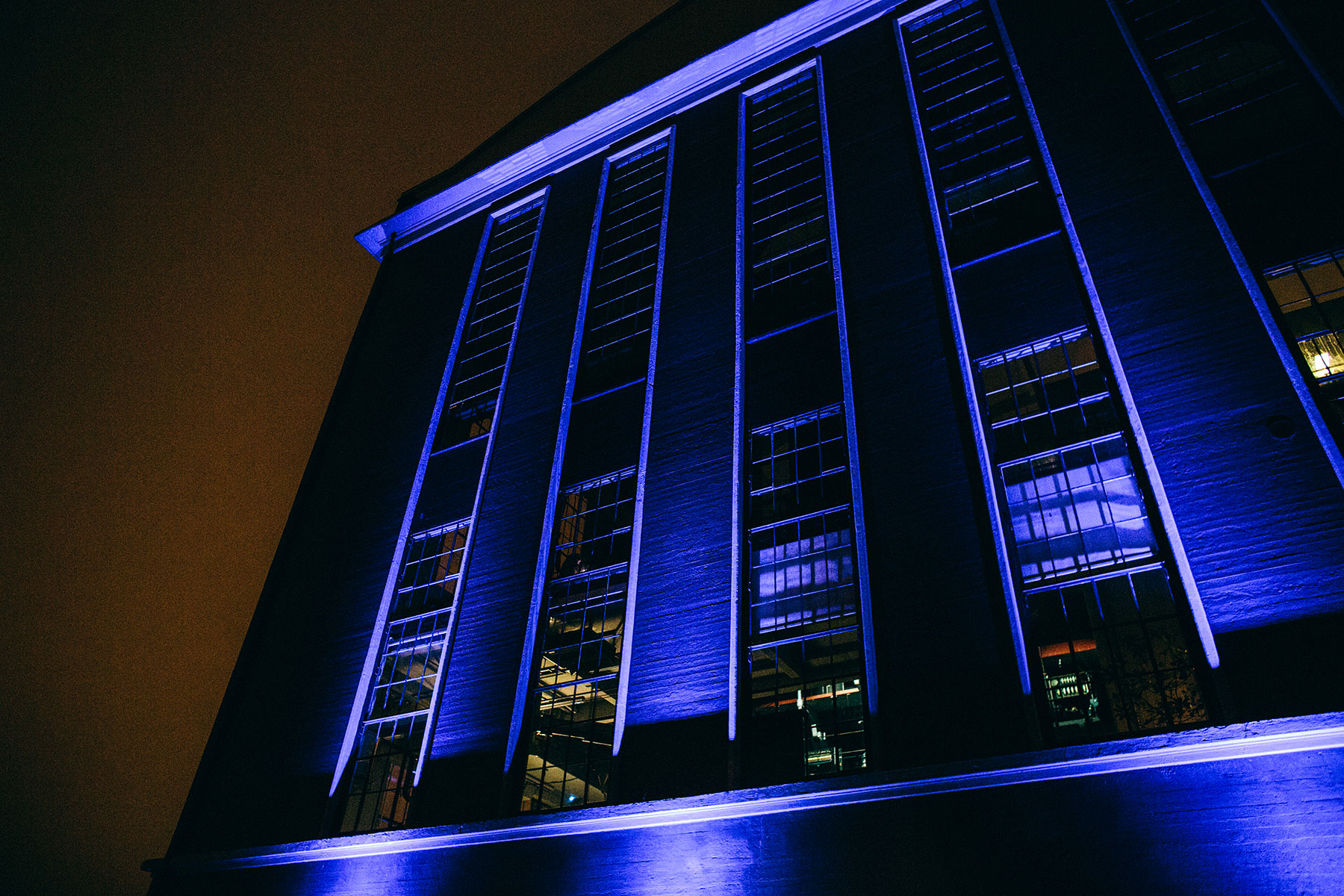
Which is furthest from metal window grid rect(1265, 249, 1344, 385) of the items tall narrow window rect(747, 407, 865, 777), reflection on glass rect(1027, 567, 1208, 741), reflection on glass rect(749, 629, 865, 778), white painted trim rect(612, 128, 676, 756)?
white painted trim rect(612, 128, 676, 756)

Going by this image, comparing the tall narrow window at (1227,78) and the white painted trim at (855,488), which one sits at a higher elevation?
the tall narrow window at (1227,78)

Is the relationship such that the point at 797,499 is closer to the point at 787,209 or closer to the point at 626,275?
the point at 787,209

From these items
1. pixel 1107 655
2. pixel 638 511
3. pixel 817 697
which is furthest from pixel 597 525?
pixel 1107 655

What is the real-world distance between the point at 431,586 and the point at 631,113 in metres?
11.9

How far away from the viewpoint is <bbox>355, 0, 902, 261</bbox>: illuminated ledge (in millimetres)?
16969

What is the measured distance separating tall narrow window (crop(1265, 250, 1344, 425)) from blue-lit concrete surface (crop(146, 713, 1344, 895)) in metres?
4.33

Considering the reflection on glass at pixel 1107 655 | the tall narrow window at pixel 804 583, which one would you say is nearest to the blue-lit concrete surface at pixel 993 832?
the tall narrow window at pixel 804 583

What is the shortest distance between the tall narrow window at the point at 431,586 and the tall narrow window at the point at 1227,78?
1204 cm

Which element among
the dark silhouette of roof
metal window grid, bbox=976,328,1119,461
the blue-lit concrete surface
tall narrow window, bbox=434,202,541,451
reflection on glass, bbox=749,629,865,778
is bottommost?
the blue-lit concrete surface

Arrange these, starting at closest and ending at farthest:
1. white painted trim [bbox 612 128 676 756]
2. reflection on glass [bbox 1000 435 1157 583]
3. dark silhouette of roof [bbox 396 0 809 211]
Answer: reflection on glass [bbox 1000 435 1157 583], white painted trim [bbox 612 128 676 756], dark silhouette of roof [bbox 396 0 809 211]

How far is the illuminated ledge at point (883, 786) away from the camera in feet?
22.3

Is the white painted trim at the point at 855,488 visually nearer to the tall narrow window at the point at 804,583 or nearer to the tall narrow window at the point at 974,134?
the tall narrow window at the point at 804,583

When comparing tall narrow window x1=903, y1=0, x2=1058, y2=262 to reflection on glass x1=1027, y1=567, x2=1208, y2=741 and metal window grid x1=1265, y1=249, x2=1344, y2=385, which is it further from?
reflection on glass x1=1027, y1=567, x2=1208, y2=741

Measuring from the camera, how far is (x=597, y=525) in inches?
529
